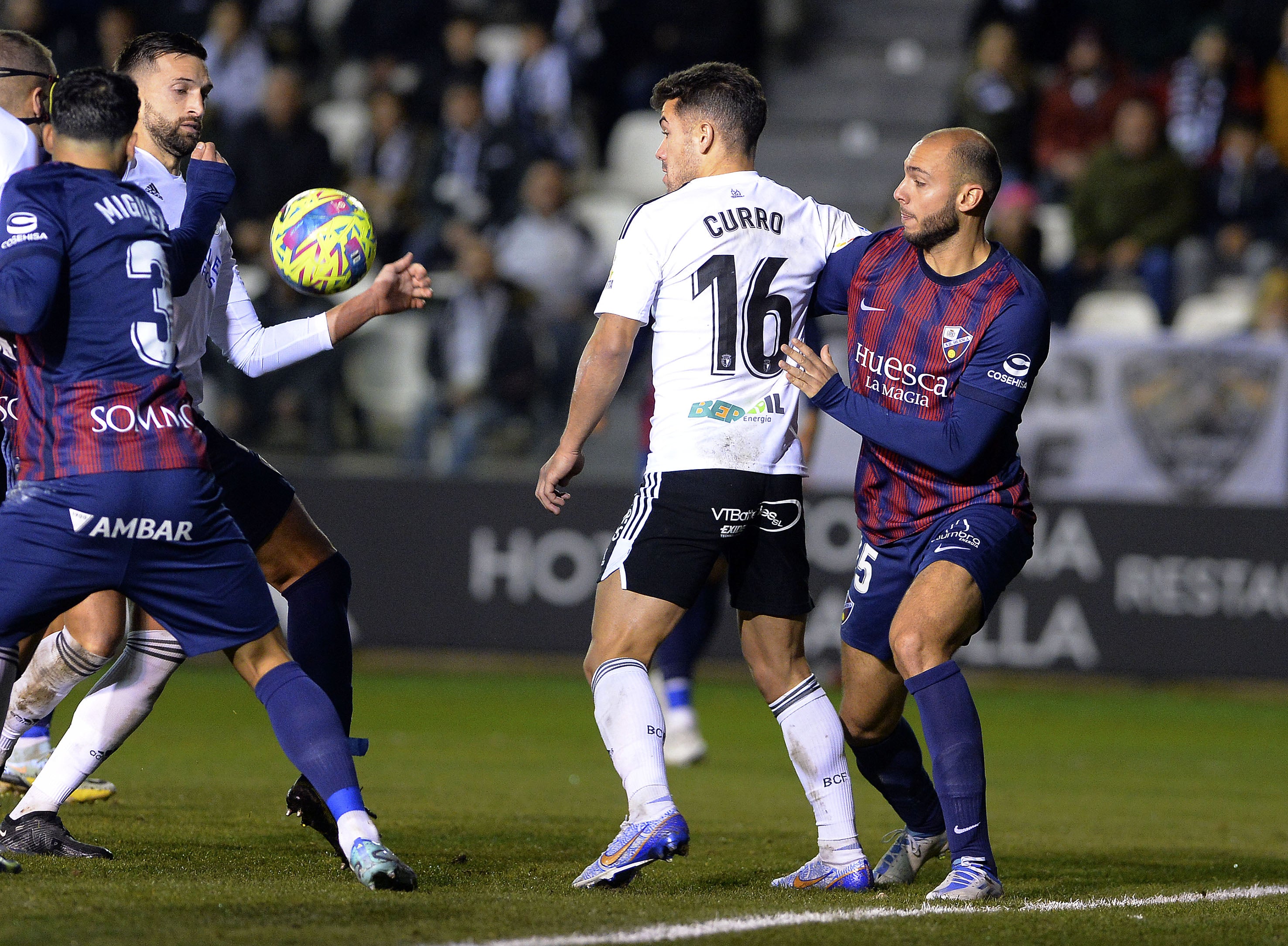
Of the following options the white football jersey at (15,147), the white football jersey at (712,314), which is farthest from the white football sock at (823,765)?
the white football jersey at (15,147)

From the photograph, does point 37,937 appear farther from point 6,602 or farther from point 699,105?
point 699,105

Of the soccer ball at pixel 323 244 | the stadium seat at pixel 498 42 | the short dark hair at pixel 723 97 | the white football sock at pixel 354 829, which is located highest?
the stadium seat at pixel 498 42

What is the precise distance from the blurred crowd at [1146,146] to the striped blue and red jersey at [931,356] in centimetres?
725

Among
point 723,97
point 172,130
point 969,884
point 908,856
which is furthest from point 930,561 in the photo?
point 172,130

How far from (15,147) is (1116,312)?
34.2ft

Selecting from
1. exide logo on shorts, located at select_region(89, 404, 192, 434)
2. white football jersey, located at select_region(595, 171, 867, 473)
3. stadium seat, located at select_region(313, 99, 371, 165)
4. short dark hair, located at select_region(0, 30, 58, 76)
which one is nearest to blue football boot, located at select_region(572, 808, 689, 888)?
white football jersey, located at select_region(595, 171, 867, 473)

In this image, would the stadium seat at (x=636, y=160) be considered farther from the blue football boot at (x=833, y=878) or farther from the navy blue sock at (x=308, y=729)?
the navy blue sock at (x=308, y=729)

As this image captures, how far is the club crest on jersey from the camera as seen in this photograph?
552cm

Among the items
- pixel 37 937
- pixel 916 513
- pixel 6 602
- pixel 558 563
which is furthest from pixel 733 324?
pixel 558 563

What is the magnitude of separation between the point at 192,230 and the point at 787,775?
505 centimetres

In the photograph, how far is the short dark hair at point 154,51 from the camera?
18.2 feet

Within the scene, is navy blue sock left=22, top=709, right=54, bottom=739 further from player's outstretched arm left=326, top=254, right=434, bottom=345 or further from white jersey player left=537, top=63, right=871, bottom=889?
white jersey player left=537, top=63, right=871, bottom=889

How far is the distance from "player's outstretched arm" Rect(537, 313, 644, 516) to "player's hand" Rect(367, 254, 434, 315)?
608mm

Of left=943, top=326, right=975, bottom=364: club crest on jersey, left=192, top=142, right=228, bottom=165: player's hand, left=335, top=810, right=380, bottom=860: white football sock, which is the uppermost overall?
left=192, top=142, right=228, bottom=165: player's hand
